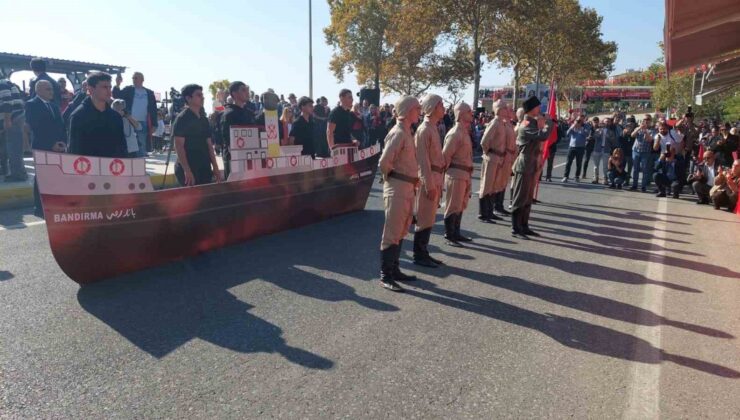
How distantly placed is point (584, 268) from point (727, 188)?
6.87 meters

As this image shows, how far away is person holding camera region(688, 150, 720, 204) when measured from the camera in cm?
1189

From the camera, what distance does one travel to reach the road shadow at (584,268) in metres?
5.86

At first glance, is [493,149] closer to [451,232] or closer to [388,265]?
[451,232]

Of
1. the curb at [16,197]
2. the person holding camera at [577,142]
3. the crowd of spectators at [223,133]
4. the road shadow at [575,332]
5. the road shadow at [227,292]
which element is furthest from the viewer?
the person holding camera at [577,142]

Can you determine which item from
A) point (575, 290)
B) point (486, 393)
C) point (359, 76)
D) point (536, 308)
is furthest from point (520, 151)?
point (359, 76)

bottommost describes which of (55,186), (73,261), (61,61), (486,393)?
(486,393)

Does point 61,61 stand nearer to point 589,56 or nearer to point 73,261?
point 73,261

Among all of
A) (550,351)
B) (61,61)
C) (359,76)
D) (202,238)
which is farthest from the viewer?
(359,76)

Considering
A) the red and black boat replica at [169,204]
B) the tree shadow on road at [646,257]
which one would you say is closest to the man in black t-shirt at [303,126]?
the red and black boat replica at [169,204]

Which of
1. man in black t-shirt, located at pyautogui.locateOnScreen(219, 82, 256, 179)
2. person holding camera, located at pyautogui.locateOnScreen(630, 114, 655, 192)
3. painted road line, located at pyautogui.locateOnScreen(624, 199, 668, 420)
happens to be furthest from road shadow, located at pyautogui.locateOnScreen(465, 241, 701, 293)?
person holding camera, located at pyautogui.locateOnScreen(630, 114, 655, 192)

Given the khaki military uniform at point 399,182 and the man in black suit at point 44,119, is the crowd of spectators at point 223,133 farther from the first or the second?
the khaki military uniform at point 399,182

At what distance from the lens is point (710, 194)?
37.3 ft

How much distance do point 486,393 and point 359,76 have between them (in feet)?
168

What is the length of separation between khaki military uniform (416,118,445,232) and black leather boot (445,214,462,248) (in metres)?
1.20
